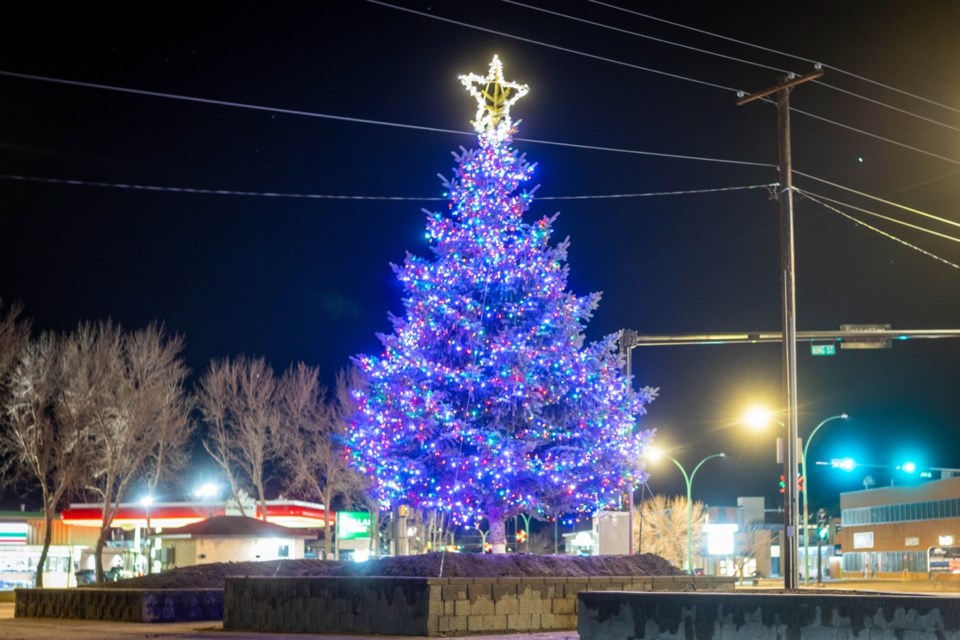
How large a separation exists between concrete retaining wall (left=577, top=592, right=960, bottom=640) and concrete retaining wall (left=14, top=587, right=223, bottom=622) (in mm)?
14035

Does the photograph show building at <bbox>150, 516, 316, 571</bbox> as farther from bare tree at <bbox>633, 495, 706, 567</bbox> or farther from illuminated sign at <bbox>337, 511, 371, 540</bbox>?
bare tree at <bbox>633, 495, 706, 567</bbox>

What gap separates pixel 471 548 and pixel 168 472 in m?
18.7

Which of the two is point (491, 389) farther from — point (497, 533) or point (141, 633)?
point (141, 633)

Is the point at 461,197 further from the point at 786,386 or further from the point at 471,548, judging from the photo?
the point at 471,548

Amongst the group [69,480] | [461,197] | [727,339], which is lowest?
[69,480]

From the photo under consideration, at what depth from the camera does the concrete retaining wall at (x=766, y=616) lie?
13438 millimetres

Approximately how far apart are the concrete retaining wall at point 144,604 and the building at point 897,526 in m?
74.0

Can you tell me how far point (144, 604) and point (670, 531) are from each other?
60.3 metres

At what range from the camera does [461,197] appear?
93.6 ft

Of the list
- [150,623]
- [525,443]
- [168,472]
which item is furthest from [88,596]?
[168,472]

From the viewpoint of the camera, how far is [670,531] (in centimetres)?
8412

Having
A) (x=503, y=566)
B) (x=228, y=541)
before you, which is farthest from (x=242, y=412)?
(x=503, y=566)

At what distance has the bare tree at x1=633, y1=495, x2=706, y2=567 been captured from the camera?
82.2 meters

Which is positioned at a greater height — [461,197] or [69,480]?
[461,197]
